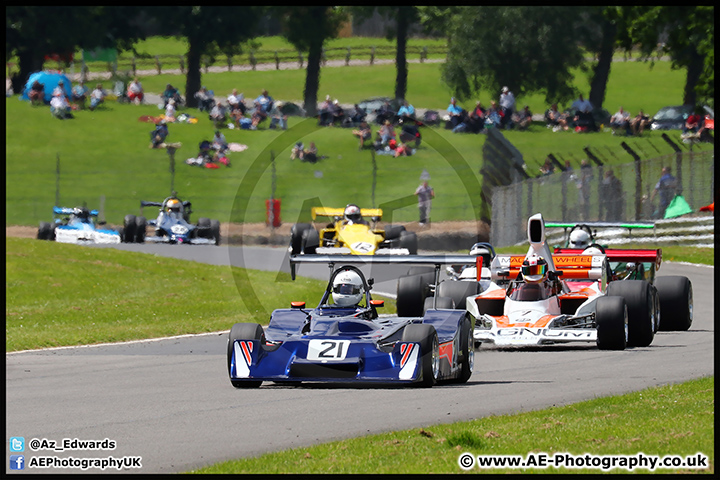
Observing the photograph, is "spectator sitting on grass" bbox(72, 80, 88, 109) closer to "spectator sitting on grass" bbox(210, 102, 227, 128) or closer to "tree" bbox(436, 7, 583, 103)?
"spectator sitting on grass" bbox(210, 102, 227, 128)

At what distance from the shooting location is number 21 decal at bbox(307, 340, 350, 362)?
12.1 meters

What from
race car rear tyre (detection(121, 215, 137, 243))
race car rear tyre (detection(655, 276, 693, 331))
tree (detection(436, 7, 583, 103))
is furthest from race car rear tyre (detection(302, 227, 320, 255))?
tree (detection(436, 7, 583, 103))

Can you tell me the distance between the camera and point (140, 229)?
114ft

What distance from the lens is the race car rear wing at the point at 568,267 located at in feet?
56.2

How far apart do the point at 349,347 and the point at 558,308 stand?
491 cm

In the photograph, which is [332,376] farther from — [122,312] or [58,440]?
[122,312]

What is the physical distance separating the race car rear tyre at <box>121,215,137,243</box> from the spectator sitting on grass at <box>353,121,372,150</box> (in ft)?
49.7

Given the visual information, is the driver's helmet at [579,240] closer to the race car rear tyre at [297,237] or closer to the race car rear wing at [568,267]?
the race car rear wing at [568,267]

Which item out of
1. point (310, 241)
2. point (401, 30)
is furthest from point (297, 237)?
point (401, 30)

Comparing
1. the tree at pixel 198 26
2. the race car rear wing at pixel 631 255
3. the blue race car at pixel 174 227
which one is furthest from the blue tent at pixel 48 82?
the race car rear wing at pixel 631 255

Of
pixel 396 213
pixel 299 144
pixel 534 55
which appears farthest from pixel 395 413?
pixel 534 55

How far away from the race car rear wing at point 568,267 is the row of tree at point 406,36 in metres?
39.8

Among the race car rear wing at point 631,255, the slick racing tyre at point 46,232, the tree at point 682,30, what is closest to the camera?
the race car rear wing at point 631,255

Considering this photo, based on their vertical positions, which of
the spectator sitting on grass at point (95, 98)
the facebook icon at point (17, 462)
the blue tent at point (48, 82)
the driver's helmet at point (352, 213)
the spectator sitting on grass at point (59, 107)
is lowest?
the facebook icon at point (17, 462)
